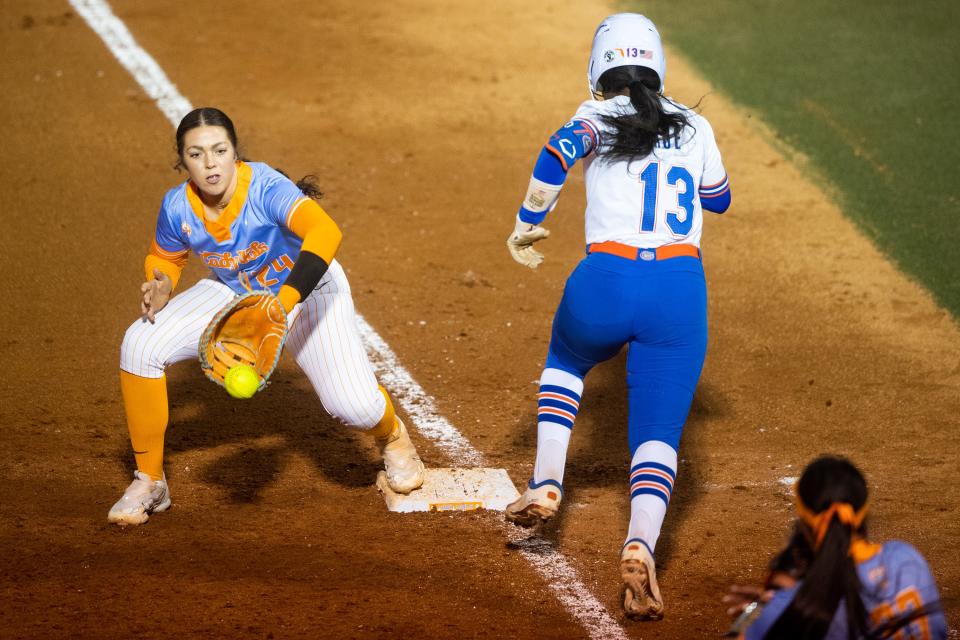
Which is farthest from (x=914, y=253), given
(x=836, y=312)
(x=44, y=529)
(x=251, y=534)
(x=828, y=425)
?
(x=44, y=529)

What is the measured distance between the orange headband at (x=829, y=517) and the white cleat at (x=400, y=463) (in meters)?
2.38

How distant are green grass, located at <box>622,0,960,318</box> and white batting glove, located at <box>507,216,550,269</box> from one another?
3.74 meters

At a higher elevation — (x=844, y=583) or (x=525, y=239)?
(x=525, y=239)

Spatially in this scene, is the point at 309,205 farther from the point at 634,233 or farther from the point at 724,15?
the point at 724,15

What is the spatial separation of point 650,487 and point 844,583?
1189mm

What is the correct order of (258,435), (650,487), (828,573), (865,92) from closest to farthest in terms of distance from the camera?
(828,573) → (650,487) → (258,435) → (865,92)

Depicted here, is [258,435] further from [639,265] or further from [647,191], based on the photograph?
[647,191]

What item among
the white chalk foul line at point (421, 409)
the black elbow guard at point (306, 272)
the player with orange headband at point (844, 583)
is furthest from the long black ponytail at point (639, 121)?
the white chalk foul line at point (421, 409)

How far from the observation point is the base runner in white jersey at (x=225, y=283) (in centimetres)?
473

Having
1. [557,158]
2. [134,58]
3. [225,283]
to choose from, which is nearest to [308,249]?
[225,283]

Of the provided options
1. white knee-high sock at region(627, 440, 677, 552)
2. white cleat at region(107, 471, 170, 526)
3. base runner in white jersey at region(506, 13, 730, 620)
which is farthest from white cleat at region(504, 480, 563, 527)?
white cleat at region(107, 471, 170, 526)

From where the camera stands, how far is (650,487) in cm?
422

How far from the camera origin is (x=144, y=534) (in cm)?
492

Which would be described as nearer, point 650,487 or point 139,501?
point 650,487
